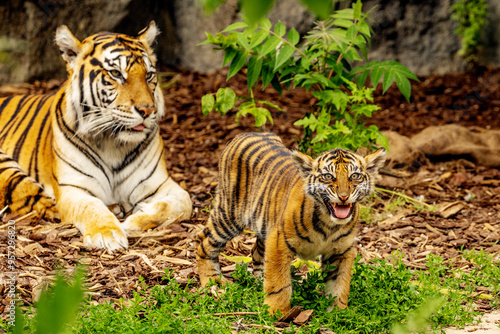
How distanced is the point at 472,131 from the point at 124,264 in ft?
15.4

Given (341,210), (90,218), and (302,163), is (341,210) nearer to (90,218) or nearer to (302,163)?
(302,163)

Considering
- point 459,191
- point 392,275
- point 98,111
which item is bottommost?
point 459,191

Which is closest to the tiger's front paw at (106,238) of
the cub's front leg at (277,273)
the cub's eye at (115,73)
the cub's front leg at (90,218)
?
the cub's front leg at (90,218)

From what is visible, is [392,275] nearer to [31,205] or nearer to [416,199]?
[416,199]

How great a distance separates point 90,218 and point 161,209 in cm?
61

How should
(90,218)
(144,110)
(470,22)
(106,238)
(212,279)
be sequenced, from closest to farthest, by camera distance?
(212,279)
(106,238)
(90,218)
(144,110)
(470,22)

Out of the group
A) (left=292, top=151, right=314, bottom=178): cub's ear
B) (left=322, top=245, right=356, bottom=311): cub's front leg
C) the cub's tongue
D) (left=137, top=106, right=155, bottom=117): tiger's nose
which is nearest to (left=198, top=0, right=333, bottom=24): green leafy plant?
the cub's tongue

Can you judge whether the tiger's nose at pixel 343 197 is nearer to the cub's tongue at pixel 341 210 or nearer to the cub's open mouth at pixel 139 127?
the cub's tongue at pixel 341 210

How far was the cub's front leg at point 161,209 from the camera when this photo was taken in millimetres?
4695

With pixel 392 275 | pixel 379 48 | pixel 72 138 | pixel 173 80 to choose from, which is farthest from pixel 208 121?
pixel 392 275

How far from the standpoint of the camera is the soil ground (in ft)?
13.2

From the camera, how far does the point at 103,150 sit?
4.95 metres

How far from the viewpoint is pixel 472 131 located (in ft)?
23.1

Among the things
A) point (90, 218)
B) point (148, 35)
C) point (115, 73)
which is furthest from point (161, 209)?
point (148, 35)
